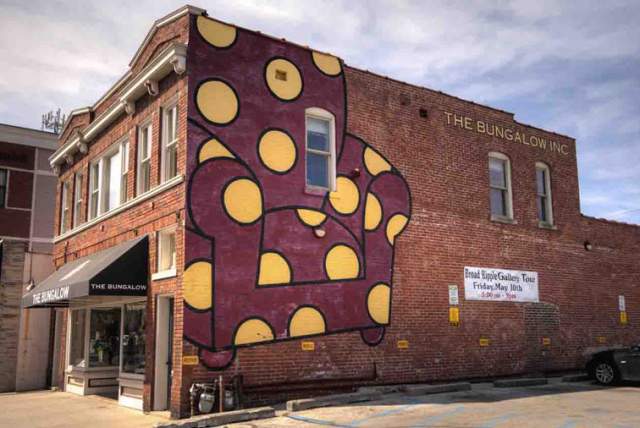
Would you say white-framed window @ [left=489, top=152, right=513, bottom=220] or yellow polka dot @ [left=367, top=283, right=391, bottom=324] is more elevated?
white-framed window @ [left=489, top=152, right=513, bottom=220]

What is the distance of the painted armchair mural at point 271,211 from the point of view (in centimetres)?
1334

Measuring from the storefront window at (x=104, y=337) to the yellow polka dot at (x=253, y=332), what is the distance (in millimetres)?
5377

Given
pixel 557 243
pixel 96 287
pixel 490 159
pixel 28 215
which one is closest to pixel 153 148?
pixel 96 287

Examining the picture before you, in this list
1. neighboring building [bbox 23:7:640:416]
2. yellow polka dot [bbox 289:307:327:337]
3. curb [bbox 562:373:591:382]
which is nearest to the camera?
neighboring building [bbox 23:7:640:416]

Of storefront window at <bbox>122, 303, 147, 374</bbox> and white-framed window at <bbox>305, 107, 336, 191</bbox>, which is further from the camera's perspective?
white-framed window at <bbox>305, 107, 336, 191</bbox>

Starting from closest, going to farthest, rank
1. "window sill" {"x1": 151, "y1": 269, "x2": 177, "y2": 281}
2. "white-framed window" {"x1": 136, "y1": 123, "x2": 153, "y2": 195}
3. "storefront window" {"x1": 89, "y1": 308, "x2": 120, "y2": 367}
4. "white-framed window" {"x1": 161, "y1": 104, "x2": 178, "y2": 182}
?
"window sill" {"x1": 151, "y1": 269, "x2": 177, "y2": 281} → "white-framed window" {"x1": 161, "y1": 104, "x2": 178, "y2": 182} → "white-framed window" {"x1": 136, "y1": 123, "x2": 153, "y2": 195} → "storefront window" {"x1": 89, "y1": 308, "x2": 120, "y2": 367}

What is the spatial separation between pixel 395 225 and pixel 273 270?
3.84 meters

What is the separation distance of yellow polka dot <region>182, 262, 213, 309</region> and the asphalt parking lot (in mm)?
2635

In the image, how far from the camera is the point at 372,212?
16.0 meters

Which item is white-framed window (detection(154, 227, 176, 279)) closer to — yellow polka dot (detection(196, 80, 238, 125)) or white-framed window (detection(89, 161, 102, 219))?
yellow polka dot (detection(196, 80, 238, 125))

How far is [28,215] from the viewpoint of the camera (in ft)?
108

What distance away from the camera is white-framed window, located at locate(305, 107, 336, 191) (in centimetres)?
1538

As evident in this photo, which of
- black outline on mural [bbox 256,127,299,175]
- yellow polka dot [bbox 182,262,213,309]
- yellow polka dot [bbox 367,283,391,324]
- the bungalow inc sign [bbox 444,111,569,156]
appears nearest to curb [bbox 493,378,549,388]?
yellow polka dot [bbox 367,283,391,324]

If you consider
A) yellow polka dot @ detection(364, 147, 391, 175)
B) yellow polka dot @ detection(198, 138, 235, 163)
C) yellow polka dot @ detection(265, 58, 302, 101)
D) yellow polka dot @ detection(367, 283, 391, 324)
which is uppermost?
yellow polka dot @ detection(265, 58, 302, 101)
